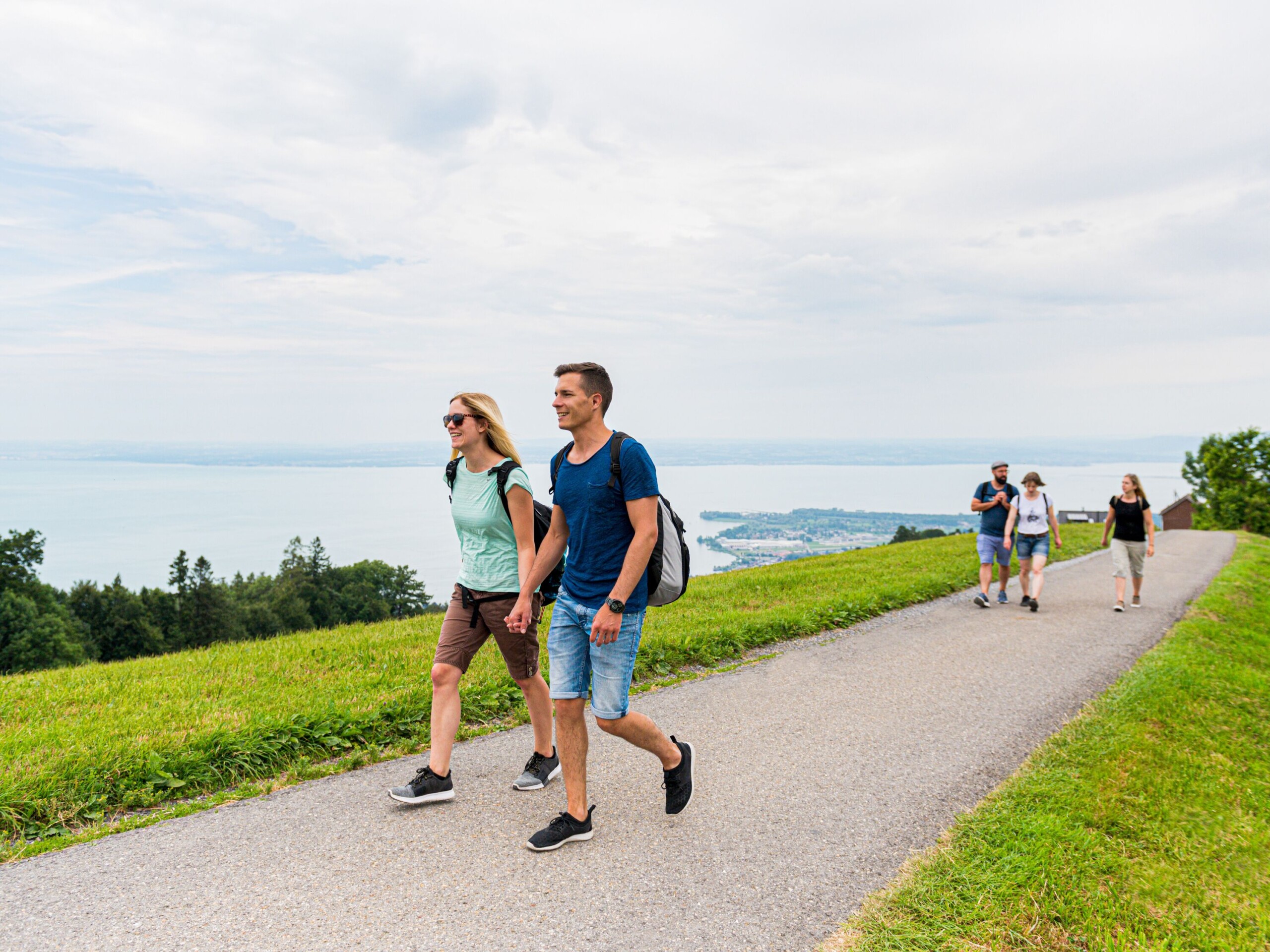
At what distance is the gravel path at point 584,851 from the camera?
3223 mm

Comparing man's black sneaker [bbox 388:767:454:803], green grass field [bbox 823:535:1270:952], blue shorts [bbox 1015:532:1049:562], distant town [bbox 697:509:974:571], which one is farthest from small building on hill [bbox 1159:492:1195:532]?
man's black sneaker [bbox 388:767:454:803]

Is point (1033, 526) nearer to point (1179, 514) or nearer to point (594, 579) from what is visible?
point (594, 579)

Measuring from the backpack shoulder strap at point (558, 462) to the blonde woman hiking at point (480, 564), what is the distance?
288 millimetres

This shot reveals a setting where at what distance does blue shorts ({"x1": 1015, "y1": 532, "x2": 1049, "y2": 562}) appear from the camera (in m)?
11.5

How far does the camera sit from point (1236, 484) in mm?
62031

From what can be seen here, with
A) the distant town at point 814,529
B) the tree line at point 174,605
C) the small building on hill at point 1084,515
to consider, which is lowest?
the tree line at point 174,605

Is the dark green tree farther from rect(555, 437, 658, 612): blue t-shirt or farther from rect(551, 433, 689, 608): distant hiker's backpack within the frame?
rect(551, 433, 689, 608): distant hiker's backpack

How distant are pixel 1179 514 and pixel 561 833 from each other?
83753 millimetres

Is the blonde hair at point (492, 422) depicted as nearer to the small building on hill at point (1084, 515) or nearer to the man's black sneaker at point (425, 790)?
the man's black sneaker at point (425, 790)

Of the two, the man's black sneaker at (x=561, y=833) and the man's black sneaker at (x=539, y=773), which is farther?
the man's black sneaker at (x=539, y=773)

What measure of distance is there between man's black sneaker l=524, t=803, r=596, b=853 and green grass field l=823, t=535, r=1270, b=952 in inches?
51.3

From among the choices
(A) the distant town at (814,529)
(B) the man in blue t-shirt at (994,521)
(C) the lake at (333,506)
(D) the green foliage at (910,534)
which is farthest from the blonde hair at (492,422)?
(D) the green foliage at (910,534)

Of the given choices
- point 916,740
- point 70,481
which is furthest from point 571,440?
point 70,481

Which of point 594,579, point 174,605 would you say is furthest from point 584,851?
point 174,605
